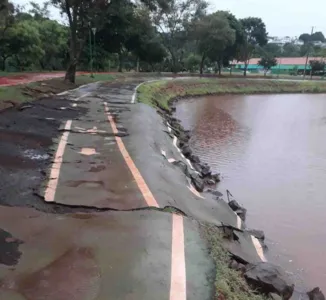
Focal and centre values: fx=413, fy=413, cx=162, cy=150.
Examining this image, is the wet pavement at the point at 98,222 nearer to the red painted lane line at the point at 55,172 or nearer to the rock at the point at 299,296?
the red painted lane line at the point at 55,172

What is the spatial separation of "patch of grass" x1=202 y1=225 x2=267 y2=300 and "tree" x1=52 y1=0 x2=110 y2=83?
2260 cm

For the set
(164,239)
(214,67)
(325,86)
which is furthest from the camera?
(214,67)

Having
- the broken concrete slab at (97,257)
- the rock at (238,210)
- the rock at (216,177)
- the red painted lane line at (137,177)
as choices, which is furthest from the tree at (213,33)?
the broken concrete slab at (97,257)

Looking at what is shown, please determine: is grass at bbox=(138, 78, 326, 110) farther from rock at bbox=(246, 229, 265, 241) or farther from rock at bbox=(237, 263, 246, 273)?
rock at bbox=(237, 263, 246, 273)

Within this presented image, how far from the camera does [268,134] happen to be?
70.1 feet

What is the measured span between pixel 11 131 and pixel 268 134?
1431cm

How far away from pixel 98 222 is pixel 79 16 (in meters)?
23.8

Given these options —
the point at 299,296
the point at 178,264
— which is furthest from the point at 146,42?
the point at 178,264

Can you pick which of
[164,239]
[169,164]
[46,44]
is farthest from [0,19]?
[164,239]

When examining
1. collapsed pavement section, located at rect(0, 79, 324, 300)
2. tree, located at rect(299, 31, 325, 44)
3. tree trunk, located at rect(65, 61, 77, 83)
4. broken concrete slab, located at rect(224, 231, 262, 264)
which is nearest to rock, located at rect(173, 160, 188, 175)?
collapsed pavement section, located at rect(0, 79, 324, 300)

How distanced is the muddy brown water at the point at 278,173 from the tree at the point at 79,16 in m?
7.63

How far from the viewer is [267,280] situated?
518 cm

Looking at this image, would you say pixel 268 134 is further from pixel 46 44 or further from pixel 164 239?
pixel 46 44

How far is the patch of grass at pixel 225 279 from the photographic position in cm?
424
